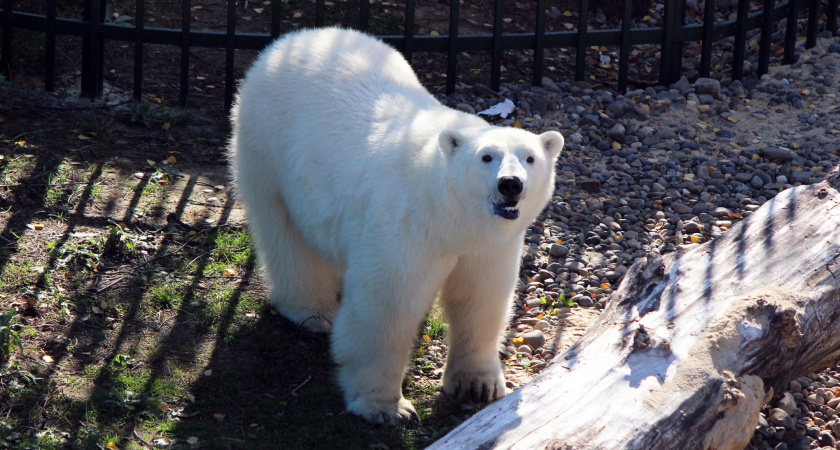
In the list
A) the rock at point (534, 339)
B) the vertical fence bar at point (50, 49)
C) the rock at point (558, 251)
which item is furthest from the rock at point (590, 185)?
the vertical fence bar at point (50, 49)

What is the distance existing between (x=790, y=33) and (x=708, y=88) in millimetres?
1324

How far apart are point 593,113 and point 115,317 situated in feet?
15.3

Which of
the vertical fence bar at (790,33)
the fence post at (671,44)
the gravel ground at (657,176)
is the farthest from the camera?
the vertical fence bar at (790,33)

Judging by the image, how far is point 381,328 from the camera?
432cm

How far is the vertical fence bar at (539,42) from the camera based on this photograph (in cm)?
795

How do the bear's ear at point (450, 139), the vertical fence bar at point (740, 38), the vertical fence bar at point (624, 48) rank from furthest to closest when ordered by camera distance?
1. the vertical fence bar at point (740, 38)
2. the vertical fence bar at point (624, 48)
3. the bear's ear at point (450, 139)

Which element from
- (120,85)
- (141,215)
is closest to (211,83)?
(120,85)

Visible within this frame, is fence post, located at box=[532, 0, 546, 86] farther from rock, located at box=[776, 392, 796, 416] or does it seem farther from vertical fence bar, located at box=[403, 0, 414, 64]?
rock, located at box=[776, 392, 796, 416]

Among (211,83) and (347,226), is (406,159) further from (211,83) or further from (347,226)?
(211,83)

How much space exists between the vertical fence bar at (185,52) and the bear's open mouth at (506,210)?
451 cm

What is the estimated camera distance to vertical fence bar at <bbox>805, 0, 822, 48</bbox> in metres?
9.04

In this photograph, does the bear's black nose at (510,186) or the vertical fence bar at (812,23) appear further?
the vertical fence bar at (812,23)

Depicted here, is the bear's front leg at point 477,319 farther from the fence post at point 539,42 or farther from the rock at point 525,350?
the fence post at point 539,42

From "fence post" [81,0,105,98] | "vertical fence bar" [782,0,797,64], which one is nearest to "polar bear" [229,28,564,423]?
"fence post" [81,0,105,98]
